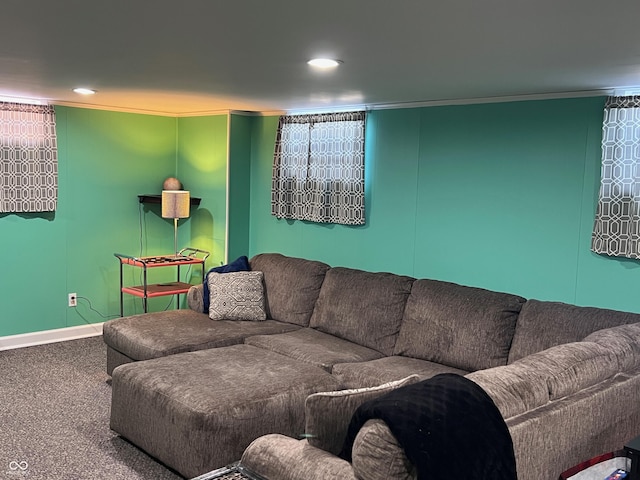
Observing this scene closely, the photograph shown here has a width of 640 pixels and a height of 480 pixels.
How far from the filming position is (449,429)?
172cm

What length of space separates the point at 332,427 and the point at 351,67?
185 cm

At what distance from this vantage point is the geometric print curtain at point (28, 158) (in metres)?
5.18

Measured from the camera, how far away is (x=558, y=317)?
3336 mm

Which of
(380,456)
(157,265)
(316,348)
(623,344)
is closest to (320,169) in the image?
(157,265)

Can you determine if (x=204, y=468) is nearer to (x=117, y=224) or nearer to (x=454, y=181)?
(x=454, y=181)

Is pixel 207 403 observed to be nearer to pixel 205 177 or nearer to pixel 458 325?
pixel 458 325

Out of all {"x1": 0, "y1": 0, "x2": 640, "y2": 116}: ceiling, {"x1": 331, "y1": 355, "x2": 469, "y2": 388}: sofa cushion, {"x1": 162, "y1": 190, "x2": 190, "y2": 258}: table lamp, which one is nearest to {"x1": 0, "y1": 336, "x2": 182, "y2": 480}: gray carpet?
{"x1": 331, "y1": 355, "x2": 469, "y2": 388}: sofa cushion

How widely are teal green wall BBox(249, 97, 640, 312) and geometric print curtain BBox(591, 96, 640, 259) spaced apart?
91 mm

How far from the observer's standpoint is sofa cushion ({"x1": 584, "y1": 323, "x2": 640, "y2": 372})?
8.11 feet

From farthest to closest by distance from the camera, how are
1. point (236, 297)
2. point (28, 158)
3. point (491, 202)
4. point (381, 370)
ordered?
point (28, 158) → point (236, 297) → point (491, 202) → point (381, 370)

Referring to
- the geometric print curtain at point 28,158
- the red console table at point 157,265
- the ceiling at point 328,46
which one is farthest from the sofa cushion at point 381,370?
the geometric print curtain at point 28,158

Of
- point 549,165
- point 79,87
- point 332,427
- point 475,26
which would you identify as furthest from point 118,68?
point 549,165

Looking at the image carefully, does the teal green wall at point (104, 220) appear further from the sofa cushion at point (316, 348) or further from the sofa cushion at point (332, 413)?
the sofa cushion at point (332, 413)

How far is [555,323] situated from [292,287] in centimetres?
199
